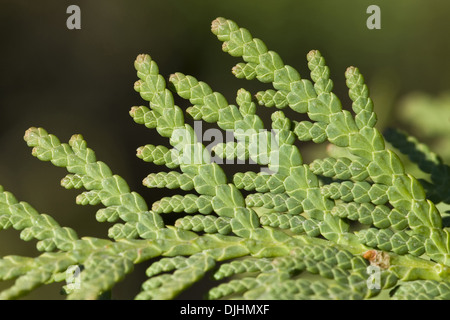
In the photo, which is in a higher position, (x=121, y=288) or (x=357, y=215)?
(x=357, y=215)

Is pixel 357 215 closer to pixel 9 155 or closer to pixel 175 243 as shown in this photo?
pixel 175 243

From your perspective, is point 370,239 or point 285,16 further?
point 285,16
